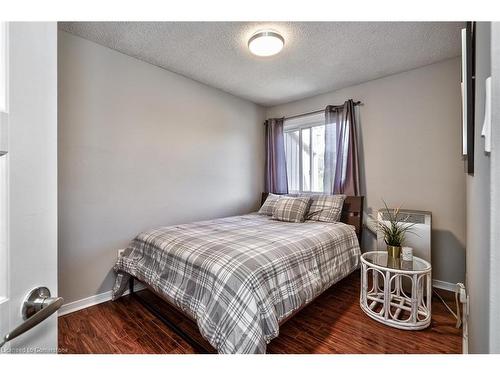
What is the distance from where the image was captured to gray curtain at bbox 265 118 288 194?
3742mm

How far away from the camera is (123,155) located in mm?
2332

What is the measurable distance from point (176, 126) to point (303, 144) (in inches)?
78.3

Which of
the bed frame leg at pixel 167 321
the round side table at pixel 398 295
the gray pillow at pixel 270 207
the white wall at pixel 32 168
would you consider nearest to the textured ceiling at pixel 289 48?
the gray pillow at pixel 270 207

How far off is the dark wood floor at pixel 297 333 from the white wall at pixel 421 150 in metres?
0.84

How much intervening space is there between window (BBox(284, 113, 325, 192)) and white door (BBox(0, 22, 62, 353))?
3.24m

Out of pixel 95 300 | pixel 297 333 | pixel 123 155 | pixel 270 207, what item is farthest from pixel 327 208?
pixel 95 300

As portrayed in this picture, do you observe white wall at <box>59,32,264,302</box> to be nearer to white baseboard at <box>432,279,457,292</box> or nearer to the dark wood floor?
the dark wood floor

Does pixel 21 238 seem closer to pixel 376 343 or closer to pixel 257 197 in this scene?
pixel 376 343

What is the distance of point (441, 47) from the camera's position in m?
2.18

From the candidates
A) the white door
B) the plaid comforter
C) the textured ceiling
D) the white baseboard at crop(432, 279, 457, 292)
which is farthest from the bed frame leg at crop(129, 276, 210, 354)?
the white baseboard at crop(432, 279, 457, 292)

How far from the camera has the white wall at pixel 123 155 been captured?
6.58ft

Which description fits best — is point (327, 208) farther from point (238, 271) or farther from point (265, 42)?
point (265, 42)

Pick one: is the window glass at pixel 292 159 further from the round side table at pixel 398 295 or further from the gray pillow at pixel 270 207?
the round side table at pixel 398 295
